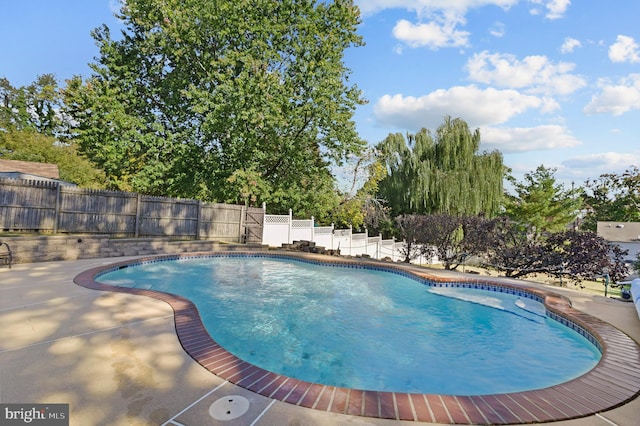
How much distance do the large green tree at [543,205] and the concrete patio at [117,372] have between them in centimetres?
2372

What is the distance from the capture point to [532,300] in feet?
22.6

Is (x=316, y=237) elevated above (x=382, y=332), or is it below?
above

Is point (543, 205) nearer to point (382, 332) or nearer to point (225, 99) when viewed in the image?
point (225, 99)

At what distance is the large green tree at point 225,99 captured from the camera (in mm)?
15461

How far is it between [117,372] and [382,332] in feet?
12.3

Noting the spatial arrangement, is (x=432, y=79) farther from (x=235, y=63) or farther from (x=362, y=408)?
(x=362, y=408)

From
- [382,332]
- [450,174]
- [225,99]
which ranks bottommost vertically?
[382,332]

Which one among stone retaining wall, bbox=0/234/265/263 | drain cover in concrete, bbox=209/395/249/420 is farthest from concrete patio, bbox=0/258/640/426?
stone retaining wall, bbox=0/234/265/263

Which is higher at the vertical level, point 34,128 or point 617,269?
point 34,128

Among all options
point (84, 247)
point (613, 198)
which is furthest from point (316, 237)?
point (613, 198)

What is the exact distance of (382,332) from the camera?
5.07 meters

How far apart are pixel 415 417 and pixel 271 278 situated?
6.96 metres

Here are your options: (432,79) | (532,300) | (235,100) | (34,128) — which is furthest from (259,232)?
(34,128)

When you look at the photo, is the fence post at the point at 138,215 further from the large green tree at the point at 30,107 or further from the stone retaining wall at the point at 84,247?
the large green tree at the point at 30,107
